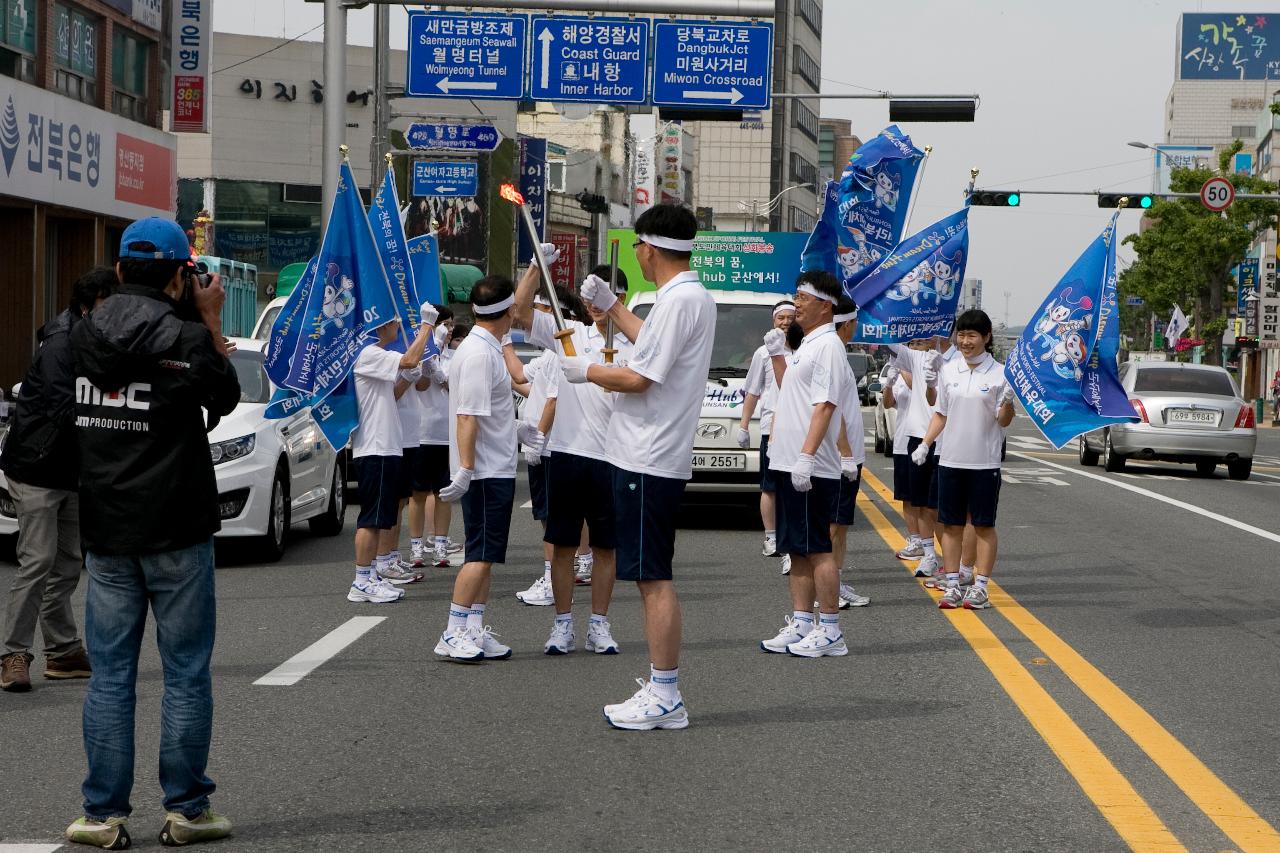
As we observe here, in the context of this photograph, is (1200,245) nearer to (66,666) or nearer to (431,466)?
(431,466)

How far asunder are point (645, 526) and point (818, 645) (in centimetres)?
212

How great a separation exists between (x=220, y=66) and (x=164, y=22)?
2935 cm

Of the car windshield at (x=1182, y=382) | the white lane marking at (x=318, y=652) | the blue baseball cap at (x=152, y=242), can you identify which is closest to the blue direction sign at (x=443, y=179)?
the car windshield at (x=1182, y=382)

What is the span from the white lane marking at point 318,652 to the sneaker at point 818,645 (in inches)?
88.7

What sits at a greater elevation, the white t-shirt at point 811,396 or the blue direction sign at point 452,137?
the blue direction sign at point 452,137

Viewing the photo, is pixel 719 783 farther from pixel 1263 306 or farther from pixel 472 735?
pixel 1263 306

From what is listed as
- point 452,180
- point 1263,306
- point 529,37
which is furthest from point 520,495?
point 1263,306

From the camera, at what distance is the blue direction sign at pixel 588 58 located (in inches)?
930

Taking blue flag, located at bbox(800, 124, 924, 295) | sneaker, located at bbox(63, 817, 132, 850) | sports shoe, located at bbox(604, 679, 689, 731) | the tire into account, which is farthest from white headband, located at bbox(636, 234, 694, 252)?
the tire

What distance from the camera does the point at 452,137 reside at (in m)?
38.8

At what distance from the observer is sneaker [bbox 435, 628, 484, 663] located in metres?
8.16

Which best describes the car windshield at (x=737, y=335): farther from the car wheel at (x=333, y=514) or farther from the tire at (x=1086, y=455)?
the tire at (x=1086, y=455)

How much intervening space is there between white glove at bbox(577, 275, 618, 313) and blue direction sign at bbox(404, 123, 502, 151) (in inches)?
1187

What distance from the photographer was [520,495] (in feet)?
61.5
